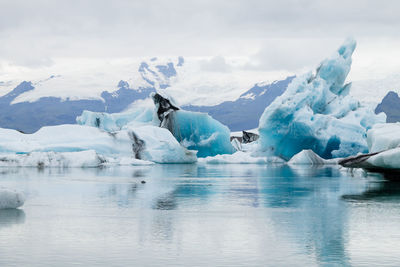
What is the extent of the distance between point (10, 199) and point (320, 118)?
3487 cm

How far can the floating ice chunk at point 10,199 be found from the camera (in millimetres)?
13281

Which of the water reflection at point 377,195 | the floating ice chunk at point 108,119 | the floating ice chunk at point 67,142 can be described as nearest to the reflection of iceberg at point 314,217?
the water reflection at point 377,195

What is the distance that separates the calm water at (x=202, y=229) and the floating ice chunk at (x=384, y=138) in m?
5.28

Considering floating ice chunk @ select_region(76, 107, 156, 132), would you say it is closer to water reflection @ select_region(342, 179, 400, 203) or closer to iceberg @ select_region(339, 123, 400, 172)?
iceberg @ select_region(339, 123, 400, 172)

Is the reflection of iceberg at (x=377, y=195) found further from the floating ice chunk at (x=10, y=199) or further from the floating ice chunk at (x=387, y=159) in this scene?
the floating ice chunk at (x=10, y=199)

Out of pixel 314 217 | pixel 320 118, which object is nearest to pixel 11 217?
pixel 314 217

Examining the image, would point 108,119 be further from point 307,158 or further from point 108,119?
point 307,158

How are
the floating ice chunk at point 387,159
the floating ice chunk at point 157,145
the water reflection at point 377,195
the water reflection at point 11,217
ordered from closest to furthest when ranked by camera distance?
the water reflection at point 11,217, the water reflection at point 377,195, the floating ice chunk at point 387,159, the floating ice chunk at point 157,145

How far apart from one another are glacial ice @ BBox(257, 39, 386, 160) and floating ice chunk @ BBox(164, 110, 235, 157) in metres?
3.52

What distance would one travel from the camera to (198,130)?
170 feet

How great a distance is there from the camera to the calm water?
26.8 feet

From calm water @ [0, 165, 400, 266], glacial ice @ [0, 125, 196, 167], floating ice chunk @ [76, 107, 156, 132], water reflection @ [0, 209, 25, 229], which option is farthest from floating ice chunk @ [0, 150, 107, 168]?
water reflection @ [0, 209, 25, 229]

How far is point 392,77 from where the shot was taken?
113 metres

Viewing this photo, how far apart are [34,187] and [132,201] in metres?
5.74
